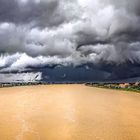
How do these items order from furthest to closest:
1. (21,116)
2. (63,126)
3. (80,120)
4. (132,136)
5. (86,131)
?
(21,116)
(80,120)
(63,126)
(86,131)
(132,136)

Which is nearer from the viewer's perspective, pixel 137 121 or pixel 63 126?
pixel 63 126

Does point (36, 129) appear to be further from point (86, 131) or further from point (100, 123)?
point (100, 123)

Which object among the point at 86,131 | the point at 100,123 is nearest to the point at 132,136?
the point at 86,131

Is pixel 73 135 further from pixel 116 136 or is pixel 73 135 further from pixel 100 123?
pixel 100 123

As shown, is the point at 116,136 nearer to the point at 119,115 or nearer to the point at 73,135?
the point at 73,135

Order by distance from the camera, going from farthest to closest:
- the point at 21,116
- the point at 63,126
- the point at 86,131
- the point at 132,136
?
the point at 21,116 → the point at 63,126 → the point at 86,131 → the point at 132,136

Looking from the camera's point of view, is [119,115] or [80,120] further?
[119,115]

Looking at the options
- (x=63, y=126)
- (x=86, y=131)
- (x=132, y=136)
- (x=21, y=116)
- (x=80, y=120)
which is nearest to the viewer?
(x=132, y=136)

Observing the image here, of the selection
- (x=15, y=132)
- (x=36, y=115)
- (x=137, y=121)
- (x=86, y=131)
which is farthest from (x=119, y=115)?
(x=15, y=132)
